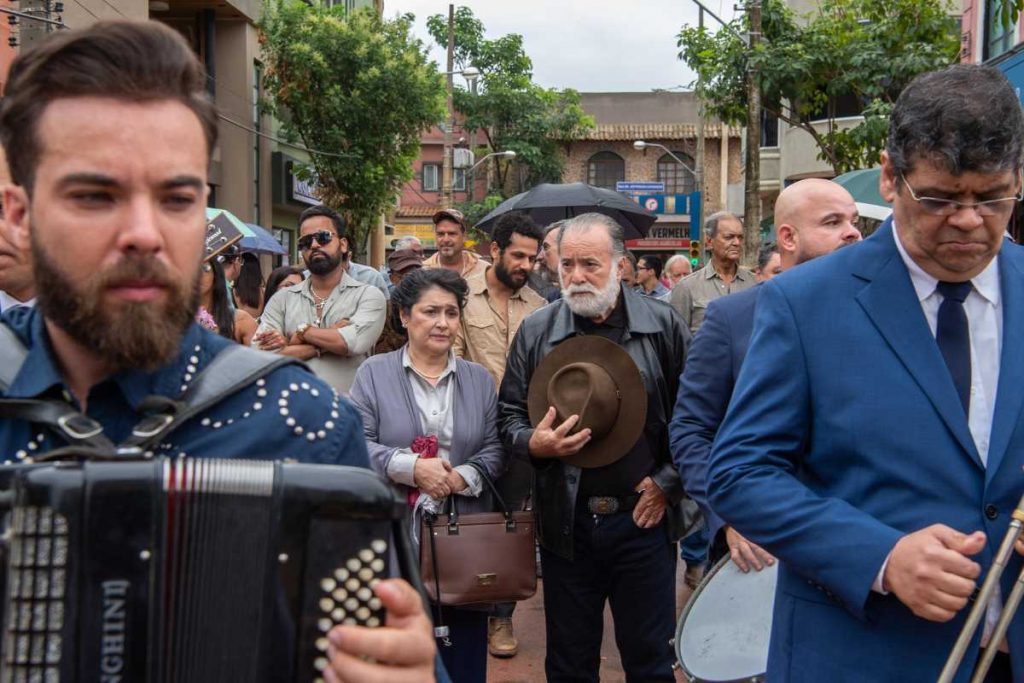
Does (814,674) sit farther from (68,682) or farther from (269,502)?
(68,682)

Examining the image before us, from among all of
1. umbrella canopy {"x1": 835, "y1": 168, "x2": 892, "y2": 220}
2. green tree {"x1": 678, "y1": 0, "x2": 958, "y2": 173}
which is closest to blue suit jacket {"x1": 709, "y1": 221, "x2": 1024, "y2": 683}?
umbrella canopy {"x1": 835, "y1": 168, "x2": 892, "y2": 220}

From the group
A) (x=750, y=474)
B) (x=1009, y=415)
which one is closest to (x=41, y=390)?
(x=750, y=474)

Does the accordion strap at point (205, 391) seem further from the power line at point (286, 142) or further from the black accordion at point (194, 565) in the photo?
the power line at point (286, 142)

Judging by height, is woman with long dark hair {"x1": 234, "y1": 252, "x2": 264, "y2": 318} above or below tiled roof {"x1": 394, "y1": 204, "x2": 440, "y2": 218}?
below

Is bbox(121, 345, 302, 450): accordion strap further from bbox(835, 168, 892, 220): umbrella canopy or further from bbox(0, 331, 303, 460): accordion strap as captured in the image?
bbox(835, 168, 892, 220): umbrella canopy

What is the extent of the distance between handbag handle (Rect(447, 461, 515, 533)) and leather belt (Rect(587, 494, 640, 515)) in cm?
34

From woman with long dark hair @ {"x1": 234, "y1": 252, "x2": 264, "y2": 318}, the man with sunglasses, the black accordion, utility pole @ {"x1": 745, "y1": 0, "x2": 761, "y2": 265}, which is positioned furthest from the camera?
utility pole @ {"x1": 745, "y1": 0, "x2": 761, "y2": 265}

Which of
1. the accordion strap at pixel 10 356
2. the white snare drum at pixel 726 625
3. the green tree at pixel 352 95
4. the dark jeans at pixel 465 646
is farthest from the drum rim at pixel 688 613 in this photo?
the green tree at pixel 352 95

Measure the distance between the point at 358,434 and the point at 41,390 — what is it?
1.74 ft

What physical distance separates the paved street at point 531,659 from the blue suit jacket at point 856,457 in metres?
3.17

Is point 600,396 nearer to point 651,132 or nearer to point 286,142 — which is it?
point 286,142

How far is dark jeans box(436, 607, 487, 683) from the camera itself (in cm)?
449

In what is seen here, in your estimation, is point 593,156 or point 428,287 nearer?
point 428,287

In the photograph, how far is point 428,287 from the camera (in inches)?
195
